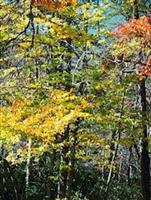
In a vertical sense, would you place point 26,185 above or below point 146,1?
below

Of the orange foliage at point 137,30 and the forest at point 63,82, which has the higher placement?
the orange foliage at point 137,30

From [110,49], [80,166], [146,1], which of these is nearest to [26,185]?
[80,166]

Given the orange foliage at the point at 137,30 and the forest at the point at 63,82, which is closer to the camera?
the forest at the point at 63,82

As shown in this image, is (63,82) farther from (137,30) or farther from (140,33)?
(137,30)

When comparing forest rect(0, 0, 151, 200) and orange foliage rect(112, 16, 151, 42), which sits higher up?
orange foliage rect(112, 16, 151, 42)

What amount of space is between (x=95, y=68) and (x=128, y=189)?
39.7ft

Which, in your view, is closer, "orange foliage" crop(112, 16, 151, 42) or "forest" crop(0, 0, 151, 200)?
"forest" crop(0, 0, 151, 200)

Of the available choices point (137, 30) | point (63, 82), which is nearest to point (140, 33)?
point (137, 30)

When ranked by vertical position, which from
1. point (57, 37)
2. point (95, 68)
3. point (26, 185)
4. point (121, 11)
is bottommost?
point (26, 185)

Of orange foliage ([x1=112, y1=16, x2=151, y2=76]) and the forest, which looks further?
orange foliage ([x1=112, y1=16, x2=151, y2=76])

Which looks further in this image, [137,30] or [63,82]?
[137,30]

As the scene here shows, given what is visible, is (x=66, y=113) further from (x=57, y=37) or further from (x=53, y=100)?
(x=57, y=37)

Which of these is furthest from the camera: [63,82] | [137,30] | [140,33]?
[137,30]

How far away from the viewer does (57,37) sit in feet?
36.3
